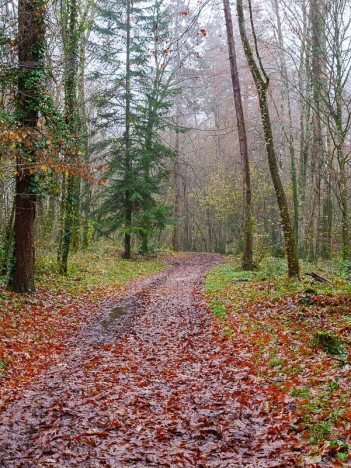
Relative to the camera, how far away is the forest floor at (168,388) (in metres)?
4.19

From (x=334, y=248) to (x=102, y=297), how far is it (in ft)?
53.9

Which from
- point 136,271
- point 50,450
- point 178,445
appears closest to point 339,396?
point 178,445

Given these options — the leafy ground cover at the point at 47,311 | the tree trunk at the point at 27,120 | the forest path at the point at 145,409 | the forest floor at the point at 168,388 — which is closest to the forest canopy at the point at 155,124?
the tree trunk at the point at 27,120

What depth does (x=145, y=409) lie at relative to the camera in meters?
5.35

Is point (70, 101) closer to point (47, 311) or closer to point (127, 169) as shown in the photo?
point (47, 311)

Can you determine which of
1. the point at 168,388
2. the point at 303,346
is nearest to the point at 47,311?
the point at 168,388

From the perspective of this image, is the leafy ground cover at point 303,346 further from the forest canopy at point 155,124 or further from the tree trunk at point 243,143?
the tree trunk at point 243,143

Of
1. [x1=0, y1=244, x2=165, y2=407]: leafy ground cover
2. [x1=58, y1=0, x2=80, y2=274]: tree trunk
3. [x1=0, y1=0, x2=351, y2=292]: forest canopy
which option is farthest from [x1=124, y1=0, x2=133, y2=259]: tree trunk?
[x1=58, y1=0, x2=80, y2=274]: tree trunk

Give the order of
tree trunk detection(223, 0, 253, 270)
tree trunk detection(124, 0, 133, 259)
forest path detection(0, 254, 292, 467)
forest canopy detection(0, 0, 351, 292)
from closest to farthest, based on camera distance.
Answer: forest path detection(0, 254, 292, 467), forest canopy detection(0, 0, 351, 292), tree trunk detection(223, 0, 253, 270), tree trunk detection(124, 0, 133, 259)

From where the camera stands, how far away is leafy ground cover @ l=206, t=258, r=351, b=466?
4.20 m

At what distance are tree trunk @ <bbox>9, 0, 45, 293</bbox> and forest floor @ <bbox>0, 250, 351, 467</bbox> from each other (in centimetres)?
114

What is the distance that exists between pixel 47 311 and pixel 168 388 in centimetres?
540

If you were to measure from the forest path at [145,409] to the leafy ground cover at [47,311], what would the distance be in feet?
1.58

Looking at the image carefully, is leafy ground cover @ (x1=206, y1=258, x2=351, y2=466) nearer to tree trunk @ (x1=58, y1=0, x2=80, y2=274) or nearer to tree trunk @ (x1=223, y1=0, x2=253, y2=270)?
tree trunk @ (x1=223, y1=0, x2=253, y2=270)
